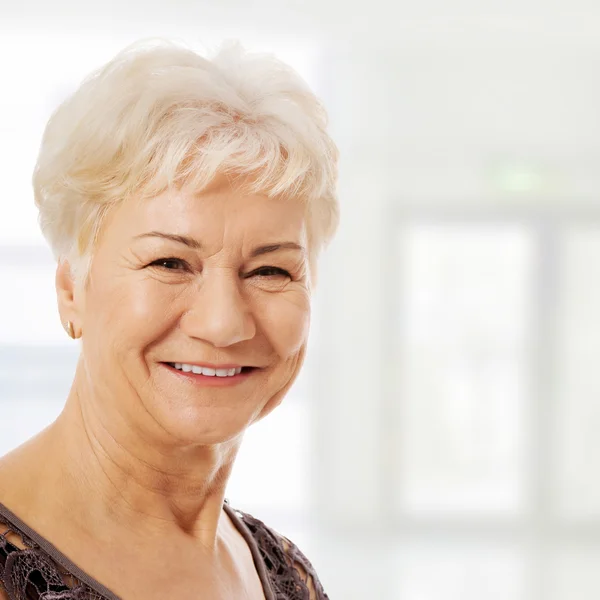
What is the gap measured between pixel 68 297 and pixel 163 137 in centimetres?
31

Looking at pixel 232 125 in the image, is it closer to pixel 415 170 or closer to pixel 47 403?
pixel 47 403

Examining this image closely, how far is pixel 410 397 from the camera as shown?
16.4 ft

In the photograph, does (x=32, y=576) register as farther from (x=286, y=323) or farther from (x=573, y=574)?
(x=573, y=574)

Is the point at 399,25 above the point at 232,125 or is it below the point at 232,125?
above

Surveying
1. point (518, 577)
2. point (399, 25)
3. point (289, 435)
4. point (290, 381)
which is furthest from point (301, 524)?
point (290, 381)

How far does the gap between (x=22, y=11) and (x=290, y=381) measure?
3772mm

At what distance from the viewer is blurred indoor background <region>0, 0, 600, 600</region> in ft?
16.0

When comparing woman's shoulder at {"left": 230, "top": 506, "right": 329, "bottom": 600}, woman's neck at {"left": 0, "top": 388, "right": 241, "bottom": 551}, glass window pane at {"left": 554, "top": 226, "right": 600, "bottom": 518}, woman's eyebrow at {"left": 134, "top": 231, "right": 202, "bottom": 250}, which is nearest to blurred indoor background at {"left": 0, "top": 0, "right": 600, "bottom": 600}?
glass window pane at {"left": 554, "top": 226, "right": 600, "bottom": 518}

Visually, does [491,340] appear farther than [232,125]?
Yes

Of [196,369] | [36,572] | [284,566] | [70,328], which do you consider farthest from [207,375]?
[284,566]

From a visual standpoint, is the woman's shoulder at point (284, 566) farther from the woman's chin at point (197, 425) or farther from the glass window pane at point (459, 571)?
the glass window pane at point (459, 571)

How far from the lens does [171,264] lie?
125 centimetres

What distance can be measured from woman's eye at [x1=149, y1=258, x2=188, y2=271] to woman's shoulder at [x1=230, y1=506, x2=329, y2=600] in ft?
2.12

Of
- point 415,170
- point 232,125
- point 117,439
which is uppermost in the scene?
point 415,170
